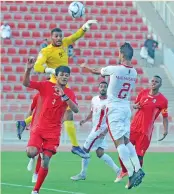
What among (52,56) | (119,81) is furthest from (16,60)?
(119,81)

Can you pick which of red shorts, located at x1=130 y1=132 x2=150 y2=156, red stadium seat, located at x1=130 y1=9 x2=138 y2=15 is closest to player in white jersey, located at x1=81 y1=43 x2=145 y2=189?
red shorts, located at x1=130 y1=132 x2=150 y2=156

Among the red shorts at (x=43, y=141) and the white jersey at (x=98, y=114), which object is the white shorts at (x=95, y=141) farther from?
the red shorts at (x=43, y=141)

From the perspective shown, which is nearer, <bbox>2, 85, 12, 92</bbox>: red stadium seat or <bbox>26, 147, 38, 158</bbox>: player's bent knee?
<bbox>26, 147, 38, 158</bbox>: player's bent knee

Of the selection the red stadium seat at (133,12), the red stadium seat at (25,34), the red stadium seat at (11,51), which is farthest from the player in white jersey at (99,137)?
the red stadium seat at (133,12)

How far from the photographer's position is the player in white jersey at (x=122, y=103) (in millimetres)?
11984

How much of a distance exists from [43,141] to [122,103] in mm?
1541

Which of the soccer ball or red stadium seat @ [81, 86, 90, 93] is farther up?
the soccer ball

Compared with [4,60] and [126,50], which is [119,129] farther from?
[4,60]

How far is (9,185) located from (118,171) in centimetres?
218

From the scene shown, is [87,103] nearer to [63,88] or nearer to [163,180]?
[163,180]

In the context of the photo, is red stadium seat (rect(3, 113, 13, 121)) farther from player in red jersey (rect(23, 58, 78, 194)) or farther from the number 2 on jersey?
player in red jersey (rect(23, 58, 78, 194))

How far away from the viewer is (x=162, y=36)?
32469 mm

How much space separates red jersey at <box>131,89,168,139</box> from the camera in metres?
13.7

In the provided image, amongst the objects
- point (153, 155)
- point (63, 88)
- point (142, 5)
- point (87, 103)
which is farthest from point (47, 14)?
point (63, 88)
